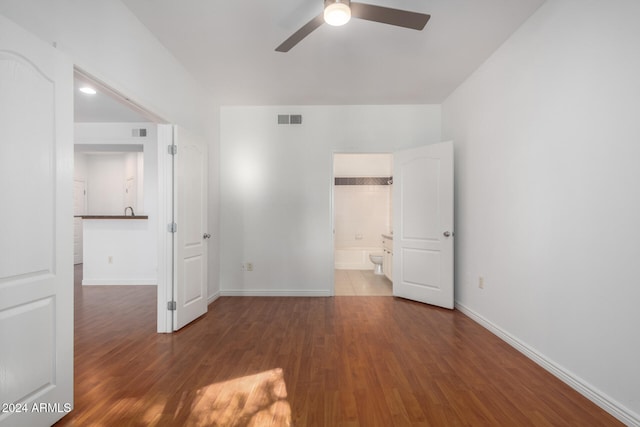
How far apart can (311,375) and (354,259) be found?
185 inches

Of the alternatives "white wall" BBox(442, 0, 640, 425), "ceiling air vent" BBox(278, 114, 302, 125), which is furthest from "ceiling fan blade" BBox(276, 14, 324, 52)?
"ceiling air vent" BBox(278, 114, 302, 125)

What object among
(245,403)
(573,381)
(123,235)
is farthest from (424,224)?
(123,235)

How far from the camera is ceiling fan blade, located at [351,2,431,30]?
74.4 inches

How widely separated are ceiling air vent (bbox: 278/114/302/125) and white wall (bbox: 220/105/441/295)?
0.05 m

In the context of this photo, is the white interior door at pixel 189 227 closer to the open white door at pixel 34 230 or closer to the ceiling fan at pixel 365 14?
the open white door at pixel 34 230

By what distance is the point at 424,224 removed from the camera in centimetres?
395

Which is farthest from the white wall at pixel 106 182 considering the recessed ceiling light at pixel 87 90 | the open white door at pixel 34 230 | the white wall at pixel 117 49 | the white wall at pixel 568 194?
the white wall at pixel 568 194

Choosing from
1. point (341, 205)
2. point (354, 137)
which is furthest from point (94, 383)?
point (341, 205)

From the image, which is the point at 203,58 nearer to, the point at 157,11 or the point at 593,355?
the point at 157,11

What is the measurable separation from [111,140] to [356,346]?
517 cm

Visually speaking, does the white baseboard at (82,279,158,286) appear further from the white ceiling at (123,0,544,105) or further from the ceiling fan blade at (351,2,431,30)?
the ceiling fan blade at (351,2,431,30)

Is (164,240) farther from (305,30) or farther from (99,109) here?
(99,109)

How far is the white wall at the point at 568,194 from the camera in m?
1.71

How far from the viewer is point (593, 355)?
6.23ft
